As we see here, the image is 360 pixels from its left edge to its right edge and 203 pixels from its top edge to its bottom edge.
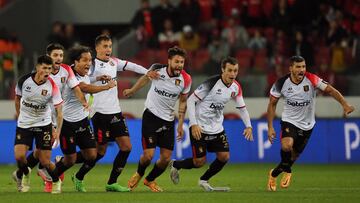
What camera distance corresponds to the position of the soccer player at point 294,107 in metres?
16.2

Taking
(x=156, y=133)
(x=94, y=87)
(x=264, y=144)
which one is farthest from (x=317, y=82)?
(x=264, y=144)

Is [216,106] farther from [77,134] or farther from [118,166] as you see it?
[77,134]

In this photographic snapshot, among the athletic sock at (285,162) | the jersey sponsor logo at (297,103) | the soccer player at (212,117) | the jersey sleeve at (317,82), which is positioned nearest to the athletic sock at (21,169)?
the soccer player at (212,117)

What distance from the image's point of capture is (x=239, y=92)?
15.9 metres

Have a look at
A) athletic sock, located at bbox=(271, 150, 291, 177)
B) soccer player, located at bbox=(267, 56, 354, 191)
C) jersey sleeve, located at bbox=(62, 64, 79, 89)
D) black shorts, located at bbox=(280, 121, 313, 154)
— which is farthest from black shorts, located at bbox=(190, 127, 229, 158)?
jersey sleeve, located at bbox=(62, 64, 79, 89)

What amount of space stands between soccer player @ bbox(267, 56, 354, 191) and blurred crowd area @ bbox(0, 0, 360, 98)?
8268mm

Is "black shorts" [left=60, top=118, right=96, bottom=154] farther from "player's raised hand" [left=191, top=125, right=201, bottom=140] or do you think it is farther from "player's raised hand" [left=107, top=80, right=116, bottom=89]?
"player's raised hand" [left=191, top=125, right=201, bottom=140]

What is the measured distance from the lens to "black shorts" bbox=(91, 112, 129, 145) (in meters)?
15.5

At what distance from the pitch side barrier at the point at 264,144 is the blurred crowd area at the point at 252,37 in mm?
1384

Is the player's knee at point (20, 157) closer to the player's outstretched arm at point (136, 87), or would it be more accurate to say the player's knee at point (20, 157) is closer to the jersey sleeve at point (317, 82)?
the player's outstretched arm at point (136, 87)

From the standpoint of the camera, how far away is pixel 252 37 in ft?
86.9

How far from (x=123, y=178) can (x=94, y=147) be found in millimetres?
3900

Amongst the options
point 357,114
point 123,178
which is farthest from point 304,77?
point 357,114

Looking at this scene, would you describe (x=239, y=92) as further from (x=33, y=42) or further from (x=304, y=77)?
(x=33, y=42)
